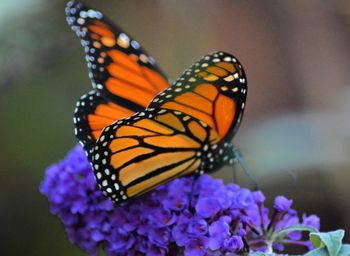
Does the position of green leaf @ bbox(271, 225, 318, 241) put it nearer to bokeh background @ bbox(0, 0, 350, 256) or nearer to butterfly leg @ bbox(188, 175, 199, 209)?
butterfly leg @ bbox(188, 175, 199, 209)

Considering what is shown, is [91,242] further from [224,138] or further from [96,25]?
[96,25]

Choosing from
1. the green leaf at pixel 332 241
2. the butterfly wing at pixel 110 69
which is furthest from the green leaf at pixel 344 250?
the butterfly wing at pixel 110 69

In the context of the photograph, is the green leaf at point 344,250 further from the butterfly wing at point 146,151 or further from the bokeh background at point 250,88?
the bokeh background at point 250,88

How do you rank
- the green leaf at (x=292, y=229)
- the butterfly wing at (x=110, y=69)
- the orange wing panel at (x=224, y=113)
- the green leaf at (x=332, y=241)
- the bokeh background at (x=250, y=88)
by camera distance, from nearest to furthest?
1. the green leaf at (x=332, y=241)
2. the green leaf at (x=292, y=229)
3. the orange wing panel at (x=224, y=113)
4. the butterfly wing at (x=110, y=69)
5. the bokeh background at (x=250, y=88)

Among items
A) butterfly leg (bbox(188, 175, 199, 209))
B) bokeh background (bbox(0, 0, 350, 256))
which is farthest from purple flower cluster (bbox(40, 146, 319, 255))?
bokeh background (bbox(0, 0, 350, 256))

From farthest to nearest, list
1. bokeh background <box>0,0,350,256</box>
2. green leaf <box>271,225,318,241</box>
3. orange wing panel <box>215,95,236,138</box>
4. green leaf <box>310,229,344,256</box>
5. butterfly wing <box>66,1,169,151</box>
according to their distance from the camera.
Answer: bokeh background <box>0,0,350,256</box> < butterfly wing <box>66,1,169,151</box> < orange wing panel <box>215,95,236,138</box> < green leaf <box>271,225,318,241</box> < green leaf <box>310,229,344,256</box>

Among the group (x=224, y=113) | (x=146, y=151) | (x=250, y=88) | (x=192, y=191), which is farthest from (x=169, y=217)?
(x=250, y=88)
